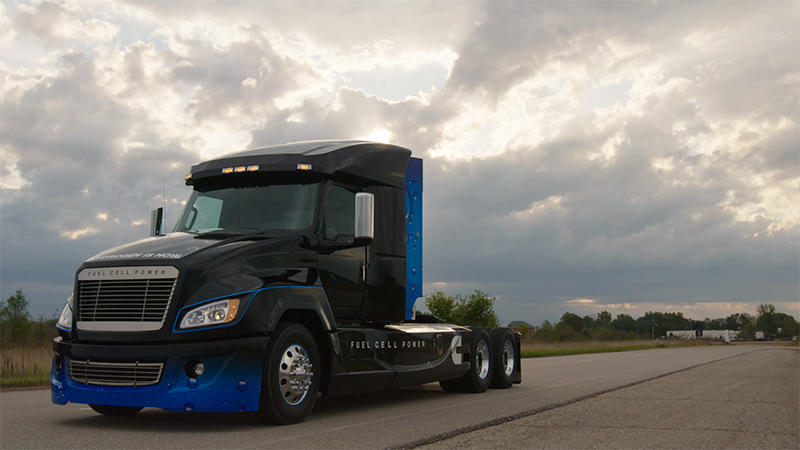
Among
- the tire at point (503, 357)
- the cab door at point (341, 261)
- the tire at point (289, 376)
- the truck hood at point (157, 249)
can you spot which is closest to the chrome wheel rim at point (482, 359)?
the tire at point (503, 357)

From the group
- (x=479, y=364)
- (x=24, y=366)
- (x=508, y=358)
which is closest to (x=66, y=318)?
(x=479, y=364)

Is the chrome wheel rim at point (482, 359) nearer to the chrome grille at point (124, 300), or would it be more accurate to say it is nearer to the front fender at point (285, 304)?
the front fender at point (285, 304)

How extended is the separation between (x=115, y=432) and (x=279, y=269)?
2.16 meters

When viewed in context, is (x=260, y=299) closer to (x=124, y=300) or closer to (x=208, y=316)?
(x=208, y=316)

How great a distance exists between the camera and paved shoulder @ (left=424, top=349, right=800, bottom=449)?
6254 millimetres

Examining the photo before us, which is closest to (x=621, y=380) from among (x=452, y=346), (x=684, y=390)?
(x=684, y=390)

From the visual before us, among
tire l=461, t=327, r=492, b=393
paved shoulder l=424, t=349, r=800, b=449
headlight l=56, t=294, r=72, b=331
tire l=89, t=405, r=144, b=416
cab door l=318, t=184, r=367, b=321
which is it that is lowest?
paved shoulder l=424, t=349, r=800, b=449

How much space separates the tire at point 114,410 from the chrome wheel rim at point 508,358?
6.58 meters

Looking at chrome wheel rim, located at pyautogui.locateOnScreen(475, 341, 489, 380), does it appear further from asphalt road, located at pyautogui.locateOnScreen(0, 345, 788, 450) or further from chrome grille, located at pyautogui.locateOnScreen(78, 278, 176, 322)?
chrome grille, located at pyautogui.locateOnScreen(78, 278, 176, 322)

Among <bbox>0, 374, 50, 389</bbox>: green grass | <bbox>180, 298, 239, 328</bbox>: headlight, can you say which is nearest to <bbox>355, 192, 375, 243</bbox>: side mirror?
<bbox>180, 298, 239, 328</bbox>: headlight

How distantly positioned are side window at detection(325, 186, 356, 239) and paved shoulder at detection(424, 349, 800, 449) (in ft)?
9.38

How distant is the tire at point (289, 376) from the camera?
660cm

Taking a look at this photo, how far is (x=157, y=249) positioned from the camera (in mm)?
6914

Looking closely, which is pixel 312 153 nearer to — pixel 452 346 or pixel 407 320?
pixel 407 320
